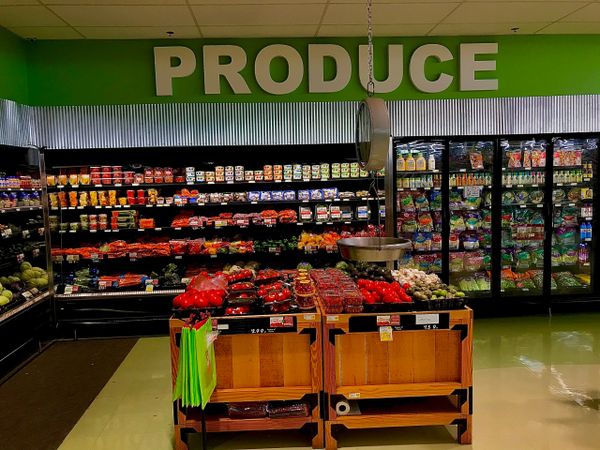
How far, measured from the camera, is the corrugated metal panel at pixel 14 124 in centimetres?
525

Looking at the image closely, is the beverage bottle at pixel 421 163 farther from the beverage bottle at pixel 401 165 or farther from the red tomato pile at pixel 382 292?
the red tomato pile at pixel 382 292

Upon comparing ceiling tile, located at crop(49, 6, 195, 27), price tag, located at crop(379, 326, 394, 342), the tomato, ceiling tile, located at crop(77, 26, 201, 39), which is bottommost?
price tag, located at crop(379, 326, 394, 342)

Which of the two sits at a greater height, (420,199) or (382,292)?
(420,199)

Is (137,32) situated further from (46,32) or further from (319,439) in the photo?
(319,439)

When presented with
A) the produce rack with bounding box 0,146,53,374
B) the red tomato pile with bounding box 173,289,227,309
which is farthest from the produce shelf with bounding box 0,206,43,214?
the red tomato pile with bounding box 173,289,227,309

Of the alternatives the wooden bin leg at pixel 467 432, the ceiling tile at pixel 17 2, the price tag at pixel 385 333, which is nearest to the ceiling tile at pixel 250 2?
the ceiling tile at pixel 17 2

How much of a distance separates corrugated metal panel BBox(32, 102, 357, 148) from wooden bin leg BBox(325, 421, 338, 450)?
360 cm

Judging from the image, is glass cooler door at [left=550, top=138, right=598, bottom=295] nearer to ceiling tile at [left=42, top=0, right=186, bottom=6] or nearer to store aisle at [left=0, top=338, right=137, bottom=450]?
ceiling tile at [left=42, top=0, right=186, bottom=6]

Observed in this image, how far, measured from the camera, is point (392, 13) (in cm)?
564

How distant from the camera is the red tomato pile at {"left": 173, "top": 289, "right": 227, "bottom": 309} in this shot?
143 inches

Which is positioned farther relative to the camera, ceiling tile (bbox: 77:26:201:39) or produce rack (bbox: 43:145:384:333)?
produce rack (bbox: 43:145:384:333)

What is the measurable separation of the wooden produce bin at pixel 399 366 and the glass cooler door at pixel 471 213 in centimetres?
329

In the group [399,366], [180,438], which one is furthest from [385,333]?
[180,438]

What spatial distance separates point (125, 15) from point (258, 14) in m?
1.44
